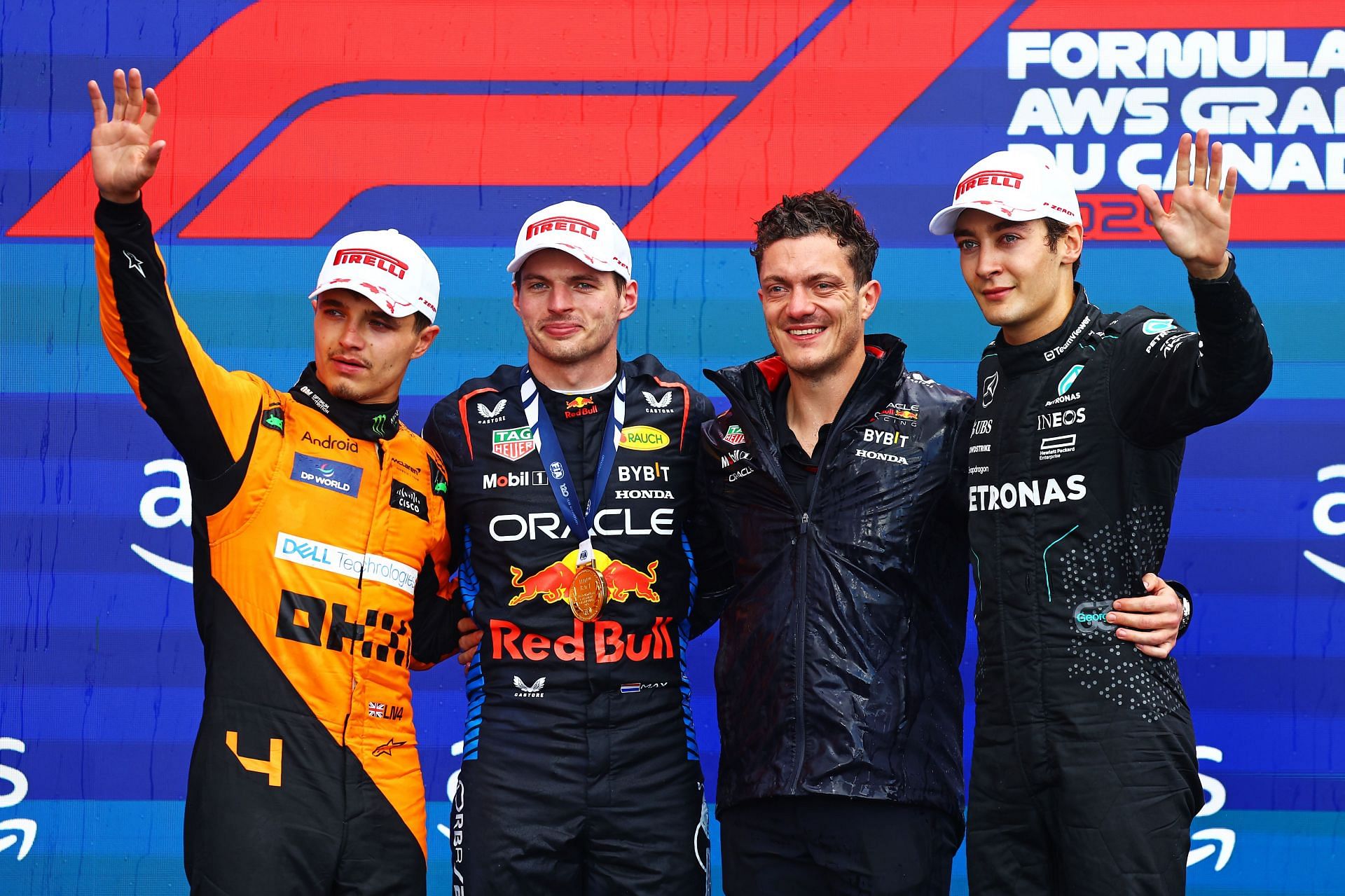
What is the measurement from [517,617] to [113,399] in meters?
Result: 1.64

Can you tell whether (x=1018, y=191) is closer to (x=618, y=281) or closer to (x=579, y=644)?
(x=618, y=281)

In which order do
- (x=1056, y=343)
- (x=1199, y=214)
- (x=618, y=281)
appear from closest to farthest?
1. (x=1199, y=214)
2. (x=1056, y=343)
3. (x=618, y=281)

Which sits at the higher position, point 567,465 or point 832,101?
point 832,101

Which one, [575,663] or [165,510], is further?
[165,510]

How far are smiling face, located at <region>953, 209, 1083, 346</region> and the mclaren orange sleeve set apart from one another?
1.51 metres

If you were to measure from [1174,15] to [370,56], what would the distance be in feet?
7.41

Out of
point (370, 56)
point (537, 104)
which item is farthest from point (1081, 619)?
point (370, 56)

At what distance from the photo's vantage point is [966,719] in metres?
3.38

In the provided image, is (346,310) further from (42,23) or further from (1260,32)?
(1260,32)

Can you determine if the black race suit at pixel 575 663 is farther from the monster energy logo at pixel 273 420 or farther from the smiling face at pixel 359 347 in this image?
the monster energy logo at pixel 273 420

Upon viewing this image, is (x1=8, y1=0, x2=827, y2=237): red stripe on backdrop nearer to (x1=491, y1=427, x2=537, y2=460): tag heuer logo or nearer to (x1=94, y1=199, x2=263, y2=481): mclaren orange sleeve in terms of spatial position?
(x1=491, y1=427, x2=537, y2=460): tag heuer logo

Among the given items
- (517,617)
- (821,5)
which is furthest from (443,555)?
(821,5)

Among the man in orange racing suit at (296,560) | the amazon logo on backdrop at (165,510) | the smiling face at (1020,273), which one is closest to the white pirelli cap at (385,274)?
the man in orange racing suit at (296,560)

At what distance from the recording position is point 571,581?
2523 mm
